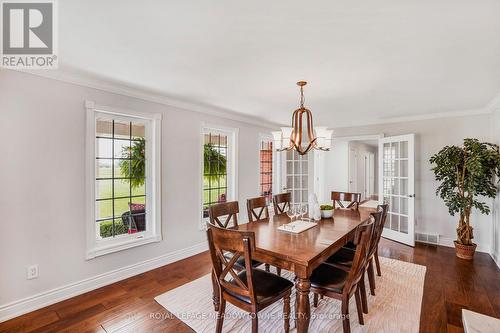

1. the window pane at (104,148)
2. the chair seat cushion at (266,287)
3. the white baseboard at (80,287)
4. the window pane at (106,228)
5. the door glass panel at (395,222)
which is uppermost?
the window pane at (104,148)

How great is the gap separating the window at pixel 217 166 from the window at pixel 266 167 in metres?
0.90

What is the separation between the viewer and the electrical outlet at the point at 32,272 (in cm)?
230

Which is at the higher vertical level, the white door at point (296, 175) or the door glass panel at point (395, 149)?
the door glass panel at point (395, 149)

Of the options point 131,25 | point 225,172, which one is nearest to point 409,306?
point 225,172

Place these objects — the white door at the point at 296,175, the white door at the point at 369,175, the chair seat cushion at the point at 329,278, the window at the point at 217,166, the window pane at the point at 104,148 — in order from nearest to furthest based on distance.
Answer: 1. the chair seat cushion at the point at 329,278
2. the window pane at the point at 104,148
3. the window at the point at 217,166
4. the white door at the point at 296,175
5. the white door at the point at 369,175

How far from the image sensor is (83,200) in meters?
2.65

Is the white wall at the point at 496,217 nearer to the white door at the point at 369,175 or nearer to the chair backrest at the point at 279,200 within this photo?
the chair backrest at the point at 279,200

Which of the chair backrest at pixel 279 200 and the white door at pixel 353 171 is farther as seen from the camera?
the white door at pixel 353 171

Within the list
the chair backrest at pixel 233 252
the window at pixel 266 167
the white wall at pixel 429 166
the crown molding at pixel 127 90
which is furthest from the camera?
the window at pixel 266 167

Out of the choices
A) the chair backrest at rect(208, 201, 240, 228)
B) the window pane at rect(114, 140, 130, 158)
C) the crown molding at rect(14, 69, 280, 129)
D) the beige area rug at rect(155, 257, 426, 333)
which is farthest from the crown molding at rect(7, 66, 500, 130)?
the beige area rug at rect(155, 257, 426, 333)

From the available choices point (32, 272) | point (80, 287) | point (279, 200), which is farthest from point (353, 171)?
point (32, 272)

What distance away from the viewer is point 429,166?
4344mm

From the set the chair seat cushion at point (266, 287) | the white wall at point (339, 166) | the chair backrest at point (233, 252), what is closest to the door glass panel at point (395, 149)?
the white wall at point (339, 166)

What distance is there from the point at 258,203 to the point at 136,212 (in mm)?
1637
